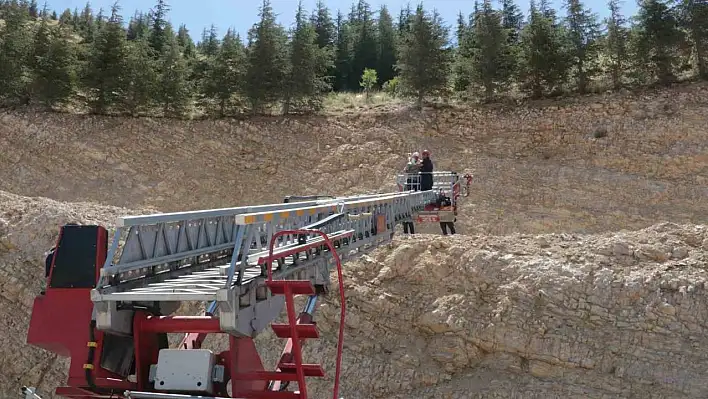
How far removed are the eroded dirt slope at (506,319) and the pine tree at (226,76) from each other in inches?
679

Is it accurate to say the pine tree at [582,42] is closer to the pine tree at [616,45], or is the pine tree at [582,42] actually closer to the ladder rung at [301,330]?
the pine tree at [616,45]

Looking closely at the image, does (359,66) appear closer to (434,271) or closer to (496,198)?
(496,198)

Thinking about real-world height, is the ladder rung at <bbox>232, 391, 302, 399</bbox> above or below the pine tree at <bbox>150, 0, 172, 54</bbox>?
below

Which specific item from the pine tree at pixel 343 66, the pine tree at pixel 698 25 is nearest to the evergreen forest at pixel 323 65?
the pine tree at pixel 698 25

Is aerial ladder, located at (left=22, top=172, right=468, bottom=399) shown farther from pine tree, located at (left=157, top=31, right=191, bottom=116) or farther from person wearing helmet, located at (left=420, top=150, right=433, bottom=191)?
pine tree, located at (left=157, top=31, right=191, bottom=116)

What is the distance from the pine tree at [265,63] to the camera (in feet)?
93.9

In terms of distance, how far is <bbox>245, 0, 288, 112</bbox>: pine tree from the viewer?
28609 mm

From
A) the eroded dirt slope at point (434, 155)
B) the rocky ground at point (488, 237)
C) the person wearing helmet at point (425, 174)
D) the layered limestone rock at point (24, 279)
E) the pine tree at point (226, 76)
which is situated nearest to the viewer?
the rocky ground at point (488, 237)

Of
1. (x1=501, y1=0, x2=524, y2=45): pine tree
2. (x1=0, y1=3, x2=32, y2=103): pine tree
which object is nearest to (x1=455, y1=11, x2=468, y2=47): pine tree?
(x1=501, y1=0, x2=524, y2=45): pine tree

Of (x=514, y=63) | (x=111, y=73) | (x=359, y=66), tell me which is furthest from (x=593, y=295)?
(x=359, y=66)

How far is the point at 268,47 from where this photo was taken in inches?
1158

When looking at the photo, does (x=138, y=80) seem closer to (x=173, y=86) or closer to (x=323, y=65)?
(x=173, y=86)

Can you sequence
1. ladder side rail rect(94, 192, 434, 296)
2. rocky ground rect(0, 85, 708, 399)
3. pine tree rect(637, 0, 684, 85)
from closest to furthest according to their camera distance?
ladder side rail rect(94, 192, 434, 296) < rocky ground rect(0, 85, 708, 399) < pine tree rect(637, 0, 684, 85)

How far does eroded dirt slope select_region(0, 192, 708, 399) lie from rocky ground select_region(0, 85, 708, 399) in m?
0.03
